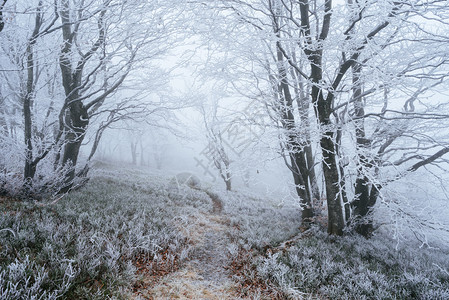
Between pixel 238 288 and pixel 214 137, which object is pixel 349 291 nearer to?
pixel 238 288

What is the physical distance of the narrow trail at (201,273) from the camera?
3227mm

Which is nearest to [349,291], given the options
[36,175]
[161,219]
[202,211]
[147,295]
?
[147,295]

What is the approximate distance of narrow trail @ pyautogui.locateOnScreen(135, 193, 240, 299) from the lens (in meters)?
3.23

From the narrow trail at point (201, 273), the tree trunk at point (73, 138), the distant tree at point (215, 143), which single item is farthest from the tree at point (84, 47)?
the distant tree at point (215, 143)

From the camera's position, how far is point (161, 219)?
557 cm

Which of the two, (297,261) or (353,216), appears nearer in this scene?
(297,261)

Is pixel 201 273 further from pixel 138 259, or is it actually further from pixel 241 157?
pixel 241 157

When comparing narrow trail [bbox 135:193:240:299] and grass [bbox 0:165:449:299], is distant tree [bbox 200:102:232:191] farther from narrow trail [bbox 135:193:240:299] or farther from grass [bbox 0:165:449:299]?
grass [bbox 0:165:449:299]

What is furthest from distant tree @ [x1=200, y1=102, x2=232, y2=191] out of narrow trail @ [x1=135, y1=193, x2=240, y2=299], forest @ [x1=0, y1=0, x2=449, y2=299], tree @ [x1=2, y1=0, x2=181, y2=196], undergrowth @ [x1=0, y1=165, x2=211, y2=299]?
undergrowth @ [x1=0, y1=165, x2=211, y2=299]

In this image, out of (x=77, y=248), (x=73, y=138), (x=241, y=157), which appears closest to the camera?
(x=77, y=248)

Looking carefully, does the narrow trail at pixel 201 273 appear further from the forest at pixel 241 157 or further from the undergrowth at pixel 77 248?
the undergrowth at pixel 77 248

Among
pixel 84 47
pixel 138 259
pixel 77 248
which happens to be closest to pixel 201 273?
pixel 138 259

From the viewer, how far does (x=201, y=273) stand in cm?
390

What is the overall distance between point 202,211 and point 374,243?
5626mm
